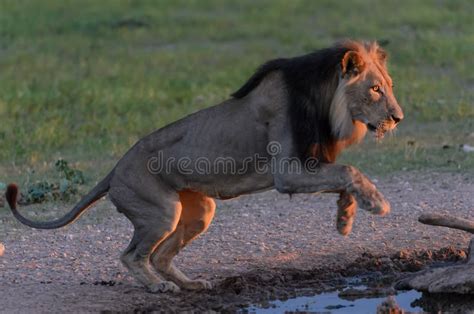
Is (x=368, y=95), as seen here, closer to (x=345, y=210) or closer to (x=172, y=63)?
(x=345, y=210)

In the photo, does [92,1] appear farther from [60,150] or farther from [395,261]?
[395,261]

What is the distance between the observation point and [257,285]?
6641 mm

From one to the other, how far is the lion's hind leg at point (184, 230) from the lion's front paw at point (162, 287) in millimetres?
123

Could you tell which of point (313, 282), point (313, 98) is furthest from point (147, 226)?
point (313, 98)

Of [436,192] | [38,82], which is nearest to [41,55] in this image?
[38,82]

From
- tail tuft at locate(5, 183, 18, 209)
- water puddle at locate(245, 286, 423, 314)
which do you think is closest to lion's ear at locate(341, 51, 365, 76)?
water puddle at locate(245, 286, 423, 314)

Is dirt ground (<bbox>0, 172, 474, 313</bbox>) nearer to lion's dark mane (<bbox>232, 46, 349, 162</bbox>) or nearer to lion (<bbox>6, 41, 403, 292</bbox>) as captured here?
lion (<bbox>6, 41, 403, 292</bbox>)

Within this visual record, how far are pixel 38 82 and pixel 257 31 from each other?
4679 millimetres

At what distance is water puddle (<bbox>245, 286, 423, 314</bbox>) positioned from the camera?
→ 6.31 m

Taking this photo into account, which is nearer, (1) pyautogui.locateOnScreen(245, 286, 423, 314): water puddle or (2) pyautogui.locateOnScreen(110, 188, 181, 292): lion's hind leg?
(1) pyautogui.locateOnScreen(245, 286, 423, 314): water puddle

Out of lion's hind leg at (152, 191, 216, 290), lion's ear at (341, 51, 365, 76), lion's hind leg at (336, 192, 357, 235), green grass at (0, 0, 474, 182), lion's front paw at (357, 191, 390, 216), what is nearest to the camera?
lion's front paw at (357, 191, 390, 216)

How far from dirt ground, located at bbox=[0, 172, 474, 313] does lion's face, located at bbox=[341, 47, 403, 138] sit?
1096mm

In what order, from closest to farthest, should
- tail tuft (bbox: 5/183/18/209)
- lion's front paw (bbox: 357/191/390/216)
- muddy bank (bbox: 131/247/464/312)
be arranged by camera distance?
lion's front paw (bbox: 357/191/390/216), muddy bank (bbox: 131/247/464/312), tail tuft (bbox: 5/183/18/209)

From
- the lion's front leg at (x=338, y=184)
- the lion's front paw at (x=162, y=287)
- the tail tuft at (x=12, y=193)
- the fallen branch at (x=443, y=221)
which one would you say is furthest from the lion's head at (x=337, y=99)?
the tail tuft at (x=12, y=193)
